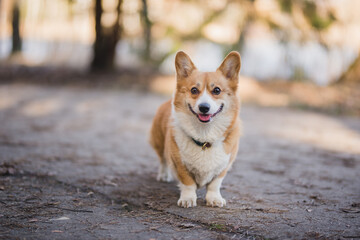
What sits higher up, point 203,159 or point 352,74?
point 352,74

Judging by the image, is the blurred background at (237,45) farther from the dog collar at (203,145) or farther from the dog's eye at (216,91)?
the dog collar at (203,145)

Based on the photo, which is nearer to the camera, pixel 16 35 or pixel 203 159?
pixel 203 159

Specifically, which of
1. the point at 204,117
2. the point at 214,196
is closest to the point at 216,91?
the point at 204,117

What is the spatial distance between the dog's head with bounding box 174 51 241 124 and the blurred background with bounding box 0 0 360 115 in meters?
6.74

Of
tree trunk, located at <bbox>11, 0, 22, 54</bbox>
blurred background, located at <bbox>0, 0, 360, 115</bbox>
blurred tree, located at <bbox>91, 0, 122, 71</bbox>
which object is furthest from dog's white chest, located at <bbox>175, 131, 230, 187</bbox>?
tree trunk, located at <bbox>11, 0, 22, 54</bbox>

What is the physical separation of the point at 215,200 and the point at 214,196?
0.04m

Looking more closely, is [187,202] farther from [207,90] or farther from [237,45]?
[237,45]

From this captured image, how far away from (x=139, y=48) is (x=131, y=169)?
33.3 ft

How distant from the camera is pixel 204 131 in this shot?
10.5 feet

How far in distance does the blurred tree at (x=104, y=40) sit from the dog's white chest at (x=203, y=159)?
8920 mm

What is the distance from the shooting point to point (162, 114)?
3.88 m

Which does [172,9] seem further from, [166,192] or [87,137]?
[166,192]

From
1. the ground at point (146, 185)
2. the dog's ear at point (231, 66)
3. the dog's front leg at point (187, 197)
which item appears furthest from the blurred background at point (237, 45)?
the dog's front leg at point (187, 197)

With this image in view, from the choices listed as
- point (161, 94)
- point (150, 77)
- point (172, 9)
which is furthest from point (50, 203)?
point (172, 9)
